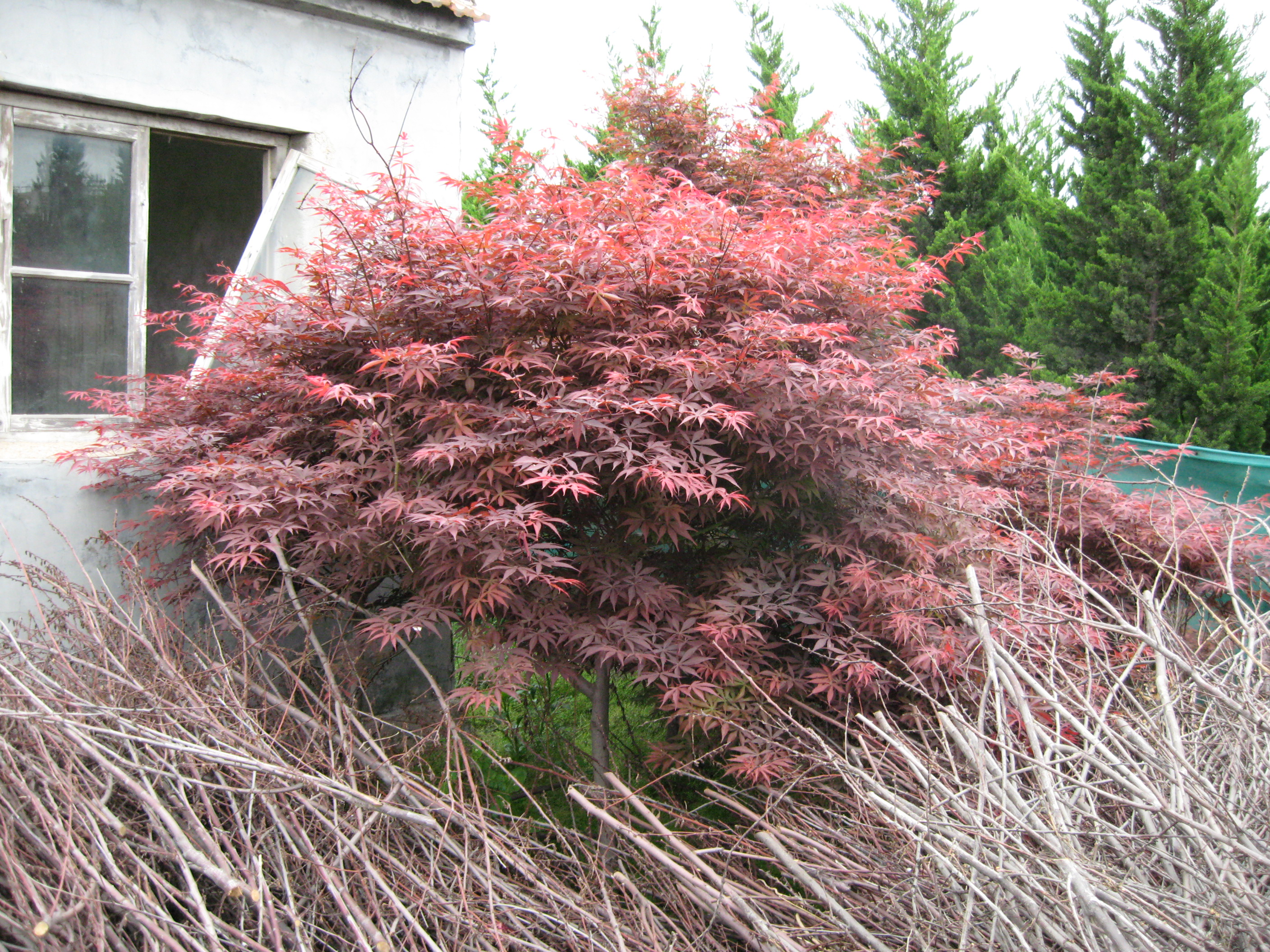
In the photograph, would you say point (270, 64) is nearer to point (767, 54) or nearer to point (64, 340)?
point (64, 340)

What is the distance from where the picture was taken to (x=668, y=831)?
248 centimetres

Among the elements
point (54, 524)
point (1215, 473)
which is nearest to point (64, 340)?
point (54, 524)

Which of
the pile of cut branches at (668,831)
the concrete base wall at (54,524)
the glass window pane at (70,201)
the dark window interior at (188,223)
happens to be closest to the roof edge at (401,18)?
the glass window pane at (70,201)

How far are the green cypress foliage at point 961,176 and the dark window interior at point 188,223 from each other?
5929 millimetres

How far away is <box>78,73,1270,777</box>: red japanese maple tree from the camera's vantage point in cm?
271

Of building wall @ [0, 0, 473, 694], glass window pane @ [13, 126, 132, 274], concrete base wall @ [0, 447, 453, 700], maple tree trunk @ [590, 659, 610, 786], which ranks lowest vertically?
maple tree trunk @ [590, 659, 610, 786]

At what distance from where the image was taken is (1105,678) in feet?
7.86

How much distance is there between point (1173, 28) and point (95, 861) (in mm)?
9238

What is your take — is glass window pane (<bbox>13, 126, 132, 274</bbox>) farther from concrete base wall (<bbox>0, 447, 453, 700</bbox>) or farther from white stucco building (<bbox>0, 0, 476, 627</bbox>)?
concrete base wall (<bbox>0, 447, 453, 700</bbox>)

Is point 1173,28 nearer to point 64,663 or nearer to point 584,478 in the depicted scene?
point 584,478

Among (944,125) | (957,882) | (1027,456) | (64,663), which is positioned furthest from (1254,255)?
(64,663)

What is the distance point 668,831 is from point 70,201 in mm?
4008

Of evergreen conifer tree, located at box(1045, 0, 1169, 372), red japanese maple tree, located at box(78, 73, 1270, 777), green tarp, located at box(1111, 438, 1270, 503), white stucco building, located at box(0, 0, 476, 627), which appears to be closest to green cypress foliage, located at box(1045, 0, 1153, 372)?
evergreen conifer tree, located at box(1045, 0, 1169, 372)

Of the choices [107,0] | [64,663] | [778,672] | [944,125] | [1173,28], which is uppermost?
[1173,28]
